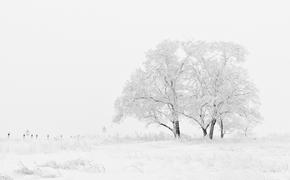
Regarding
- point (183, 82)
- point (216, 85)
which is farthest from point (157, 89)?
point (216, 85)

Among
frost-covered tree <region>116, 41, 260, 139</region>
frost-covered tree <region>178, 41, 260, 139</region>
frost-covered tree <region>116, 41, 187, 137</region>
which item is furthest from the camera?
frost-covered tree <region>116, 41, 187, 137</region>

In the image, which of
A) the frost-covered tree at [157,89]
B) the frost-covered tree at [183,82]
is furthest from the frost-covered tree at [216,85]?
the frost-covered tree at [157,89]

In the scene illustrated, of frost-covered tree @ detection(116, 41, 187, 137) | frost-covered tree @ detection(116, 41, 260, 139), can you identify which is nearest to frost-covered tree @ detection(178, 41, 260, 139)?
frost-covered tree @ detection(116, 41, 260, 139)

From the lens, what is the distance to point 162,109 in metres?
35.2

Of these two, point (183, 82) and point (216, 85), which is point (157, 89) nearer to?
point (183, 82)

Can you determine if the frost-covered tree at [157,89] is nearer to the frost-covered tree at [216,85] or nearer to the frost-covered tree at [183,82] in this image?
the frost-covered tree at [183,82]

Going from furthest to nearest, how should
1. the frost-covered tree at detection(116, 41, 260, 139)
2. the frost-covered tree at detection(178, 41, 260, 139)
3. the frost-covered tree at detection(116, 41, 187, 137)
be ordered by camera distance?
the frost-covered tree at detection(116, 41, 187, 137)
the frost-covered tree at detection(116, 41, 260, 139)
the frost-covered tree at detection(178, 41, 260, 139)

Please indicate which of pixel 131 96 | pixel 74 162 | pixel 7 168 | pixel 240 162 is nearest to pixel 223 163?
pixel 240 162

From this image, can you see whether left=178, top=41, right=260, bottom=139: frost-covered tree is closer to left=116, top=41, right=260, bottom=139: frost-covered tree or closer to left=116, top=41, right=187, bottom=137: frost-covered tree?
left=116, top=41, right=260, bottom=139: frost-covered tree

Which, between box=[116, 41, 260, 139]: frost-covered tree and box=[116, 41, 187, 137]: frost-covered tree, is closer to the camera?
box=[116, 41, 260, 139]: frost-covered tree

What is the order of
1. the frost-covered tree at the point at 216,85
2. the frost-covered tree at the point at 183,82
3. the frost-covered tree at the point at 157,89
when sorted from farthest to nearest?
the frost-covered tree at the point at 157,89 → the frost-covered tree at the point at 183,82 → the frost-covered tree at the point at 216,85

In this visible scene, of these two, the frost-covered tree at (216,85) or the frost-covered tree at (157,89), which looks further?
the frost-covered tree at (157,89)

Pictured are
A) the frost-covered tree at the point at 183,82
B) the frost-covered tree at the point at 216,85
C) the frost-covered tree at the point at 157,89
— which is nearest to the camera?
the frost-covered tree at the point at 216,85

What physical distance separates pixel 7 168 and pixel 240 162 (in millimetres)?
8227
